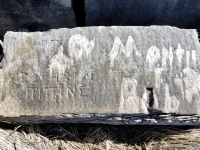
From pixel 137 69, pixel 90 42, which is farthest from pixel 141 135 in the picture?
pixel 90 42

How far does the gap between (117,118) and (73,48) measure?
48cm

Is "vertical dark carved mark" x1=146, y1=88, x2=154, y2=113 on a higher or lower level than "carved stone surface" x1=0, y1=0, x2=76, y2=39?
lower

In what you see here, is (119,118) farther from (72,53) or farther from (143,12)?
(143,12)

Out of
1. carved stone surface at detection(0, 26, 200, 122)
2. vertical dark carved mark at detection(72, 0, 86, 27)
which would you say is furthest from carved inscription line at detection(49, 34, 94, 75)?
vertical dark carved mark at detection(72, 0, 86, 27)

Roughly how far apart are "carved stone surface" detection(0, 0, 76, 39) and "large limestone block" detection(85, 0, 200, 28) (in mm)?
154

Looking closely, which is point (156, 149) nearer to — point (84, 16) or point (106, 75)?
point (106, 75)

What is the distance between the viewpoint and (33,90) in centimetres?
185

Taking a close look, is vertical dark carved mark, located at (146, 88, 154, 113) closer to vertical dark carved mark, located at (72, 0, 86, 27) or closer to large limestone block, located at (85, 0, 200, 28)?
large limestone block, located at (85, 0, 200, 28)

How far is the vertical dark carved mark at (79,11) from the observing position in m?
2.22

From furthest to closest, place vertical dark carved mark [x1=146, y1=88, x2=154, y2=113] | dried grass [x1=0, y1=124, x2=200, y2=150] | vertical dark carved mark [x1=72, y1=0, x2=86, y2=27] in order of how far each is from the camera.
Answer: vertical dark carved mark [x1=72, y1=0, x2=86, y2=27] < dried grass [x1=0, y1=124, x2=200, y2=150] < vertical dark carved mark [x1=146, y1=88, x2=154, y2=113]

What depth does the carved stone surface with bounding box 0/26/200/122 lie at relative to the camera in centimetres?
179

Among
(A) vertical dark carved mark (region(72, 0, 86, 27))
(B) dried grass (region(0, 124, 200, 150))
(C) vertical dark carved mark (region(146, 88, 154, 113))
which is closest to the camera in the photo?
(C) vertical dark carved mark (region(146, 88, 154, 113))

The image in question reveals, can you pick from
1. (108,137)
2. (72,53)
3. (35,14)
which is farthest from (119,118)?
(35,14)

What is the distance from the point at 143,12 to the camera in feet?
7.37
